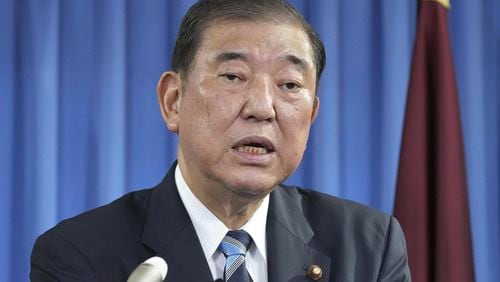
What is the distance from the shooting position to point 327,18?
2887 mm

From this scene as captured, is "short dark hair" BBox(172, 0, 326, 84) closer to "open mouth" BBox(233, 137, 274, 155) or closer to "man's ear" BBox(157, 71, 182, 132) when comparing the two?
"man's ear" BBox(157, 71, 182, 132)

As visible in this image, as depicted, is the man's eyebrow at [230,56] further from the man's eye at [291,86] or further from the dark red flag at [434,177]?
the dark red flag at [434,177]

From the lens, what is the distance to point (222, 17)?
1702 millimetres

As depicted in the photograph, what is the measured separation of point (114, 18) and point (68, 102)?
31 cm

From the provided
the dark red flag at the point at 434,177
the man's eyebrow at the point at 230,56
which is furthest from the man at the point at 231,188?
the dark red flag at the point at 434,177

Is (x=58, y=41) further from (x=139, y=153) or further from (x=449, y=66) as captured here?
(x=449, y=66)

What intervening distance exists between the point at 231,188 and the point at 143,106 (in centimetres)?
119

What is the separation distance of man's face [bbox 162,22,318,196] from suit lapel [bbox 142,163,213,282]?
0.34ft

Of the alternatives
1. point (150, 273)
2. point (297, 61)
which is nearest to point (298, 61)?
point (297, 61)

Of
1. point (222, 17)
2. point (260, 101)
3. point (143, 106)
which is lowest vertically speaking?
point (143, 106)

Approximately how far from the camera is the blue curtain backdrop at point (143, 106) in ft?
8.62

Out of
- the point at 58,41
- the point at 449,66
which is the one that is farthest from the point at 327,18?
the point at 58,41

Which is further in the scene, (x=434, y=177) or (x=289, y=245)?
(x=434, y=177)

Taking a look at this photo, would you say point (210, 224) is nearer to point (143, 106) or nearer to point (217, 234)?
point (217, 234)
